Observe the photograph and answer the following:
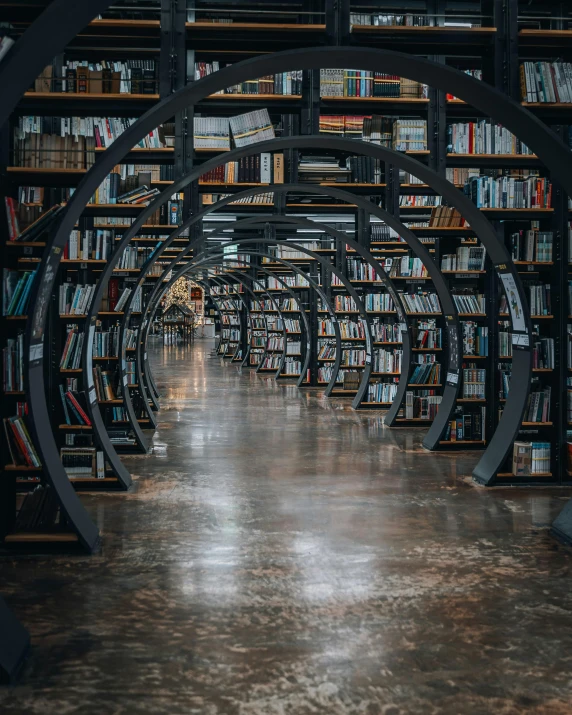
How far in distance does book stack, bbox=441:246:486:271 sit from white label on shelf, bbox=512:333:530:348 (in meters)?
2.56

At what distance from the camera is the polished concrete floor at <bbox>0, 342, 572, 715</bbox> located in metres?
3.02

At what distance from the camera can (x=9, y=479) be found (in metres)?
5.01

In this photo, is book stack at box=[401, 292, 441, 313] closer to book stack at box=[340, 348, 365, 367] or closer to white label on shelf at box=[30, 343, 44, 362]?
book stack at box=[340, 348, 365, 367]

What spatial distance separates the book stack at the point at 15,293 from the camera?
484 cm

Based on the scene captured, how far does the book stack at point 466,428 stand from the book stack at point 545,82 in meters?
4.05

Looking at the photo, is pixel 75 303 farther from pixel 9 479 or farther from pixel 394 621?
pixel 394 621

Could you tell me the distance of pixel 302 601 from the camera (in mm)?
4012

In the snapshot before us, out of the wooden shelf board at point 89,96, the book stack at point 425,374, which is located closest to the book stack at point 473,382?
the book stack at point 425,374

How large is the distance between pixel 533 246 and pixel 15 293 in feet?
14.8

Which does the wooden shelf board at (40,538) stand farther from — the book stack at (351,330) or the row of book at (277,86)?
the book stack at (351,330)

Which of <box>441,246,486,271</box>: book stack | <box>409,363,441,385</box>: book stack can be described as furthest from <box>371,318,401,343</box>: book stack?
<box>441,246,486,271</box>: book stack

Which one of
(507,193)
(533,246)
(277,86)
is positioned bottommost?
(533,246)

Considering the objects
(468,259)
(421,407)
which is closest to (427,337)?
(421,407)

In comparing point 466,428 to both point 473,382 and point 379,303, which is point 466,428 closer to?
point 473,382
